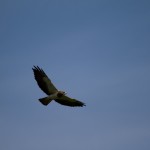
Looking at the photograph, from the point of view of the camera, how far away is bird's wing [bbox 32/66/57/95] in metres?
19.8

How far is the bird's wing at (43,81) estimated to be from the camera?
64.8 feet

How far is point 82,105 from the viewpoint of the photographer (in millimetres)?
20906

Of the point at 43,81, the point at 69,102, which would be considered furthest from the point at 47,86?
the point at 69,102

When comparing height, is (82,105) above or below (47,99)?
above

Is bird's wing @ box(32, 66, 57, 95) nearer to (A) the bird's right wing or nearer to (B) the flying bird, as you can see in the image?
(B) the flying bird

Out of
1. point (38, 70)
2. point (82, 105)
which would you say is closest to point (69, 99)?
point (82, 105)

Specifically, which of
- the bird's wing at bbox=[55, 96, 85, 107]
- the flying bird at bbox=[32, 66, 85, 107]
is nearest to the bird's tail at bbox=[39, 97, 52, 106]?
the flying bird at bbox=[32, 66, 85, 107]

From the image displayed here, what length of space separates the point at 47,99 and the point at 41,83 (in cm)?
119

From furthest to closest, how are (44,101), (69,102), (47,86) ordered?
(69,102)
(47,86)
(44,101)

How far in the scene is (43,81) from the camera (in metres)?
19.9

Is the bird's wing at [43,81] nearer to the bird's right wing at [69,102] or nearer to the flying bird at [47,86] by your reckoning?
the flying bird at [47,86]

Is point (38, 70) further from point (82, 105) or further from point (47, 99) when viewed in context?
point (82, 105)

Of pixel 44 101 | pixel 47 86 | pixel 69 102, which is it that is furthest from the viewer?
pixel 69 102

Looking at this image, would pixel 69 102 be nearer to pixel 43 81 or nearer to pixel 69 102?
pixel 69 102
